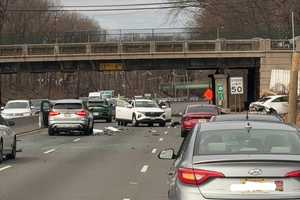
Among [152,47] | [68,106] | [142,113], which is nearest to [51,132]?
[68,106]

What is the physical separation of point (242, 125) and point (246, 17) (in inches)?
3313

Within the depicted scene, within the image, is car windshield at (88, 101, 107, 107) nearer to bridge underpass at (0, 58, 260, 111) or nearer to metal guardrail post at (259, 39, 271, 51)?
bridge underpass at (0, 58, 260, 111)

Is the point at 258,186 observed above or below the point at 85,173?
above

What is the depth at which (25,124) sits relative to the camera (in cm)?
4362

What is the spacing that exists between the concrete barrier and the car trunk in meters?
32.8

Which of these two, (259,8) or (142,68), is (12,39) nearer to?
(142,68)

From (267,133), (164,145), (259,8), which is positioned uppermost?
(259,8)

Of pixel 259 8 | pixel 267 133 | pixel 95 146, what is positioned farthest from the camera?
pixel 259 8

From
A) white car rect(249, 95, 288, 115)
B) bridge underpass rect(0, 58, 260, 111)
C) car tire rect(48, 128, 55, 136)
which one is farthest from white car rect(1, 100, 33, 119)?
bridge underpass rect(0, 58, 260, 111)

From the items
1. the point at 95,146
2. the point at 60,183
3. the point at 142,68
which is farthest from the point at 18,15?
the point at 60,183

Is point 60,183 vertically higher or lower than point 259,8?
lower

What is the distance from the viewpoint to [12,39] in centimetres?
7825

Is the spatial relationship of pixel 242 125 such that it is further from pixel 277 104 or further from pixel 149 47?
pixel 149 47

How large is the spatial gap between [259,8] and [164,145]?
6172 centimetres
